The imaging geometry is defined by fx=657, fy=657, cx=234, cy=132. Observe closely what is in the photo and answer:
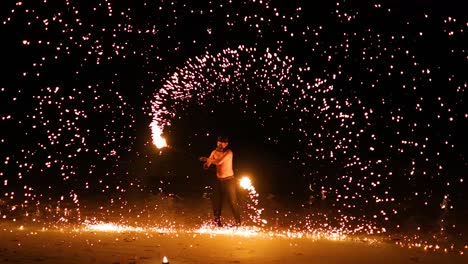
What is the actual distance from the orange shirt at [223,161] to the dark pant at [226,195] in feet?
0.43

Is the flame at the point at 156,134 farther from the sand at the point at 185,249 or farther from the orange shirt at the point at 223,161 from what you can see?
the sand at the point at 185,249

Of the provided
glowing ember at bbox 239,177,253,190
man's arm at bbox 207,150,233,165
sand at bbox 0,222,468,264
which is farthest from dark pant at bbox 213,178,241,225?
glowing ember at bbox 239,177,253,190

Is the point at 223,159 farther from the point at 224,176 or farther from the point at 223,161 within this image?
the point at 224,176

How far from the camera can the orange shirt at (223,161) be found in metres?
11.5

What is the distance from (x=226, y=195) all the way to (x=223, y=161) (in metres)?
0.62

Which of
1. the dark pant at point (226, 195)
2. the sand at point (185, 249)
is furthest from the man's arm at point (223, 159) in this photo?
the sand at point (185, 249)

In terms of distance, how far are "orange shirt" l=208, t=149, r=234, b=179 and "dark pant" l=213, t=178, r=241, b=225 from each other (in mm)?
132

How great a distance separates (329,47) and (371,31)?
1.48 meters

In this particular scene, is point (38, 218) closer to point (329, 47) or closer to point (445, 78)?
point (329, 47)

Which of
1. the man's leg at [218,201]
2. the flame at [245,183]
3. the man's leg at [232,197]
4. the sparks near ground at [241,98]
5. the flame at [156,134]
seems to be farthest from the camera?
the flame at [156,134]

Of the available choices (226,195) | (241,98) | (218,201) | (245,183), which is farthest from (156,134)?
(226,195)

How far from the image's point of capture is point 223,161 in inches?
455

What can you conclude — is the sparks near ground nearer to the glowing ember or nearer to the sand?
the glowing ember

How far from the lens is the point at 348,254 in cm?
916
